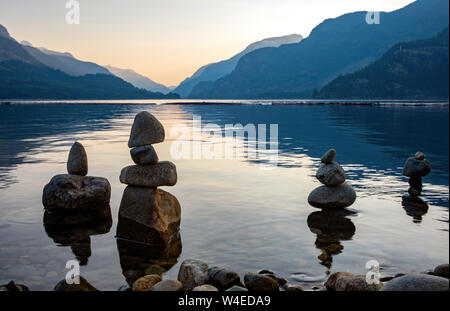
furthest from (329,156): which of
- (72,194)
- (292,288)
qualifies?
(72,194)

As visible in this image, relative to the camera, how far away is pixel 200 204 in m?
17.8

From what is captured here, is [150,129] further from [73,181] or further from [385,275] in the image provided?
[385,275]

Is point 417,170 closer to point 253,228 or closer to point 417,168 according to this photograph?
point 417,168

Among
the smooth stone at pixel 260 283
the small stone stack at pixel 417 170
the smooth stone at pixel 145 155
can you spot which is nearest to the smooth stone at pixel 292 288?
the smooth stone at pixel 260 283

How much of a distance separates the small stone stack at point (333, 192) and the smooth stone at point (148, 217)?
20.4 ft

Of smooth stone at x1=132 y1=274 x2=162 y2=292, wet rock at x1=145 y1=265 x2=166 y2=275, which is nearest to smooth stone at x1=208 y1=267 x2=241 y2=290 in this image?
smooth stone at x1=132 y1=274 x2=162 y2=292

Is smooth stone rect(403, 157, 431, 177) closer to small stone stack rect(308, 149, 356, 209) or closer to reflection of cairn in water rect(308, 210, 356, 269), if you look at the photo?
small stone stack rect(308, 149, 356, 209)

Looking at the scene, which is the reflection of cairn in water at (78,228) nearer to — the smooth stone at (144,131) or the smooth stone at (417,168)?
the smooth stone at (144,131)

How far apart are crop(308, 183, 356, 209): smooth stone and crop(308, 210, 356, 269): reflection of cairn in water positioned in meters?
0.33

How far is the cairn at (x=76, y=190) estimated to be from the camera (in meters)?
15.6

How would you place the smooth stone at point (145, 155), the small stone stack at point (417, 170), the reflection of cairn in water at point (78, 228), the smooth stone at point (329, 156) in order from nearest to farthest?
the reflection of cairn in water at point (78, 228) < the smooth stone at point (145, 155) < the smooth stone at point (329, 156) < the small stone stack at point (417, 170)

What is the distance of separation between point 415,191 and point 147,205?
1280 cm

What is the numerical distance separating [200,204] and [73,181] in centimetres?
529
